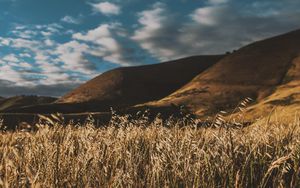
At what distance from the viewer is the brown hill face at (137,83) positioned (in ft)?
433

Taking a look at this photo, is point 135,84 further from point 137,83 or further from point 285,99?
point 285,99

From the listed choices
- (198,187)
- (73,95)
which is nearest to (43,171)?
(198,187)

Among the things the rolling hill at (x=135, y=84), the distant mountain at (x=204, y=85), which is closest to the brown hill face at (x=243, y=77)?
the distant mountain at (x=204, y=85)

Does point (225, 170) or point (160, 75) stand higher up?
point (160, 75)

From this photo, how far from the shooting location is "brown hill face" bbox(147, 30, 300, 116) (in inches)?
Answer: 3895

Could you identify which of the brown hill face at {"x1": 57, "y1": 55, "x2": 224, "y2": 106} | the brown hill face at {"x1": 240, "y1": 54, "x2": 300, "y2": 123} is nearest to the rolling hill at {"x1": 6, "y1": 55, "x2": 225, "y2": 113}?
the brown hill face at {"x1": 57, "y1": 55, "x2": 224, "y2": 106}

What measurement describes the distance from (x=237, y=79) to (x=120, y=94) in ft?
125

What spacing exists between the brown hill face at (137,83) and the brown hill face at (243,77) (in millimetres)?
15743

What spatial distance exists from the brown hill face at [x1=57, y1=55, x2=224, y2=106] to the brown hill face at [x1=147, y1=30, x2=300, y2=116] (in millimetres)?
15743

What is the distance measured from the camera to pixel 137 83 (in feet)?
476

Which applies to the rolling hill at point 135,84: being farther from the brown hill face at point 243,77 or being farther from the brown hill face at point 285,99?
the brown hill face at point 285,99

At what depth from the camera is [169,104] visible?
95.8 metres

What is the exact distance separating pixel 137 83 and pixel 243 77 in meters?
41.1

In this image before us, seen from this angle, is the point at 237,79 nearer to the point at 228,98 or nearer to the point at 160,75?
the point at 228,98
